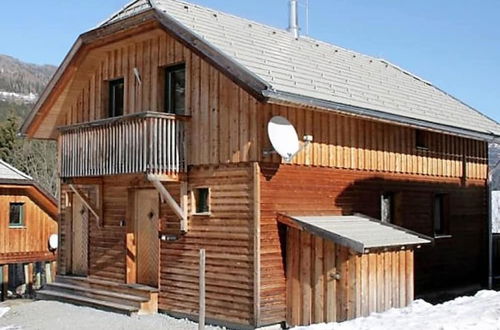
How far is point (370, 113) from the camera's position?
1423cm

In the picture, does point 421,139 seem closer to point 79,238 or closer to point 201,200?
point 201,200

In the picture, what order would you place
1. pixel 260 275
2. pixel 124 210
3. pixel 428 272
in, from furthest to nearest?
1. pixel 428 272
2. pixel 124 210
3. pixel 260 275

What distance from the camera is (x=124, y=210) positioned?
16047mm

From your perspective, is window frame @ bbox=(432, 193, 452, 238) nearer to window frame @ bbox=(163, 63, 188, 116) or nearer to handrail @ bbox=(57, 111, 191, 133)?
window frame @ bbox=(163, 63, 188, 116)

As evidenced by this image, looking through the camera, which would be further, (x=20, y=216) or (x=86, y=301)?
(x=20, y=216)

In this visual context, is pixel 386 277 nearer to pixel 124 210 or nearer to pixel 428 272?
pixel 428 272

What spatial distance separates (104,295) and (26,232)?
440 inches

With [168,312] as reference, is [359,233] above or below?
above

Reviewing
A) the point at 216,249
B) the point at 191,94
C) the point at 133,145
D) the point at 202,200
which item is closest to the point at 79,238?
the point at 133,145

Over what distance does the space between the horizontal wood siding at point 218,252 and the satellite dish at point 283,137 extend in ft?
2.56

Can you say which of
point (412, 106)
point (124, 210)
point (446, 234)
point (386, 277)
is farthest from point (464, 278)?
point (124, 210)

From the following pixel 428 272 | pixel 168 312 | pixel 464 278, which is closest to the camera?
pixel 168 312

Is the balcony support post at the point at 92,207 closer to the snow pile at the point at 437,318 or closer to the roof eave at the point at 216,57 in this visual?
the roof eave at the point at 216,57

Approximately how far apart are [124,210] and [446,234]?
854 cm
